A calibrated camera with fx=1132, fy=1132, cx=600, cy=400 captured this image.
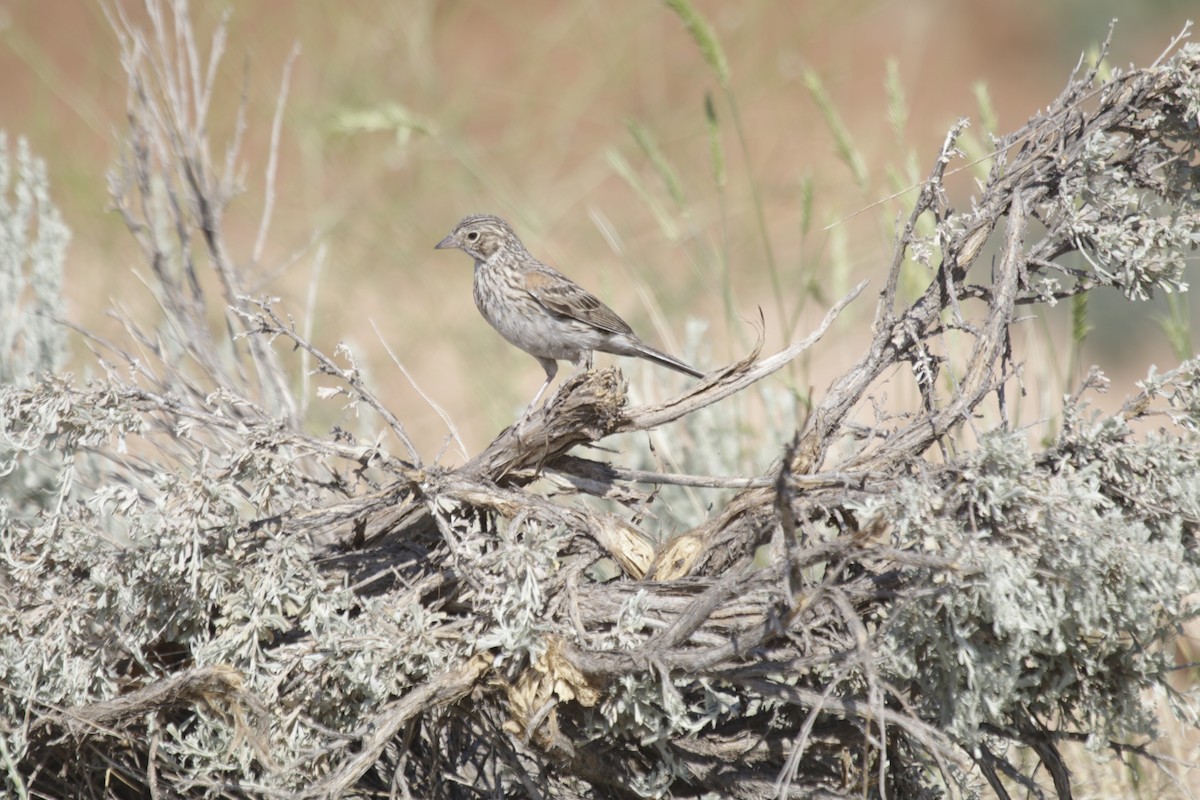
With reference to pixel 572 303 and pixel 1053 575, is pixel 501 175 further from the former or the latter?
pixel 1053 575

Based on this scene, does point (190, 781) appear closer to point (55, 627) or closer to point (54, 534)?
point (55, 627)

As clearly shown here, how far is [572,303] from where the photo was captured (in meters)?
4.74

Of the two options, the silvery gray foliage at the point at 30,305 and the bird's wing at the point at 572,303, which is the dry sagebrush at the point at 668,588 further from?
the bird's wing at the point at 572,303

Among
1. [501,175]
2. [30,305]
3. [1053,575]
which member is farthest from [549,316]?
[501,175]

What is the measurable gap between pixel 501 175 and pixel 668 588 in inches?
237

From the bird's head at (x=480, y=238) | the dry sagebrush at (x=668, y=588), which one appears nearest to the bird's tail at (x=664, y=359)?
the bird's head at (x=480, y=238)

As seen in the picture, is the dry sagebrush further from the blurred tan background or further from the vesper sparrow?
the vesper sparrow

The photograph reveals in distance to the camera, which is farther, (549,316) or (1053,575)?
(549,316)

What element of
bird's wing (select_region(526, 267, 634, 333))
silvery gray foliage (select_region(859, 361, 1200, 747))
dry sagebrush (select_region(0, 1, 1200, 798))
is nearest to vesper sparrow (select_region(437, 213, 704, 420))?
bird's wing (select_region(526, 267, 634, 333))

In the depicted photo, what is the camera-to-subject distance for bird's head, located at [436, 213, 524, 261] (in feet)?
16.4

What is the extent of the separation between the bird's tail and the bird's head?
857 millimetres

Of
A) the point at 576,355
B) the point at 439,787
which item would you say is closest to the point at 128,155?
the point at 576,355

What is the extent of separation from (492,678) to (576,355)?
2.39 metres

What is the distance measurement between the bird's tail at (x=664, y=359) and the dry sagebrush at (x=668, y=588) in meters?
1.28
